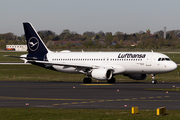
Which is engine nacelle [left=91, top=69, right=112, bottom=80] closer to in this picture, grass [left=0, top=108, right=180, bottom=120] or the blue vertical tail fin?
the blue vertical tail fin

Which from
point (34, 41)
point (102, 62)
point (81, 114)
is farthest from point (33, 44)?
point (81, 114)

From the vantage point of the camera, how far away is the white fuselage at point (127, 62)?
45.2m

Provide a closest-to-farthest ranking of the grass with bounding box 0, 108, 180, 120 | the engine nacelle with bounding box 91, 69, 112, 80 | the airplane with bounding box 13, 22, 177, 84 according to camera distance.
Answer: the grass with bounding box 0, 108, 180, 120
the engine nacelle with bounding box 91, 69, 112, 80
the airplane with bounding box 13, 22, 177, 84

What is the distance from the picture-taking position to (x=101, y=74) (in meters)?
44.9

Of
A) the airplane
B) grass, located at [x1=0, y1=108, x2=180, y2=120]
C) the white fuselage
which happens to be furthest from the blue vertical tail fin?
grass, located at [x1=0, y1=108, x2=180, y2=120]

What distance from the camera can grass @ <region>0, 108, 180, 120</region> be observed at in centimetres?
1838

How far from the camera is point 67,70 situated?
50469mm

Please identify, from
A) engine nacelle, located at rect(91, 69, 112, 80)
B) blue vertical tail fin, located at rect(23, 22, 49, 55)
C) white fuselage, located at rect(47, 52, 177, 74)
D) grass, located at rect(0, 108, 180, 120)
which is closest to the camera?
grass, located at rect(0, 108, 180, 120)

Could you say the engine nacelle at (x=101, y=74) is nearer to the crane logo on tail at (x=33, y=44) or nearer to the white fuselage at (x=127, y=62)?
the white fuselage at (x=127, y=62)

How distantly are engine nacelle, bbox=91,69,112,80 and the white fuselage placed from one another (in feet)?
4.06

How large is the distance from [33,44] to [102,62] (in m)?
12.2

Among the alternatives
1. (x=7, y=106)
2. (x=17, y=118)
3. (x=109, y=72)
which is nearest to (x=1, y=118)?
(x=17, y=118)

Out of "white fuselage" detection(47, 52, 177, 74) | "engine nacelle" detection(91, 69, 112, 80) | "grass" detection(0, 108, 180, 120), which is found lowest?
"grass" detection(0, 108, 180, 120)

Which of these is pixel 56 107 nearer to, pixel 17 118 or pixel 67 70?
pixel 17 118
